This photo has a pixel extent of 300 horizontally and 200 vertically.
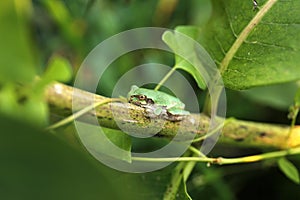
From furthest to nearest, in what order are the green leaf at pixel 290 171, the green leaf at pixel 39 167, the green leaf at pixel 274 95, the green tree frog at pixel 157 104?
the green leaf at pixel 274 95
the green leaf at pixel 290 171
the green tree frog at pixel 157 104
the green leaf at pixel 39 167

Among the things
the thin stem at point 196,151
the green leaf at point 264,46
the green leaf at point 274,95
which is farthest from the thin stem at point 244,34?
the green leaf at point 274,95

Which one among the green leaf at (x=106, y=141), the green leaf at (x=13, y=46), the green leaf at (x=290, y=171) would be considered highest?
the green leaf at (x=13, y=46)

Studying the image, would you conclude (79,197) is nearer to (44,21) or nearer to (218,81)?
(218,81)

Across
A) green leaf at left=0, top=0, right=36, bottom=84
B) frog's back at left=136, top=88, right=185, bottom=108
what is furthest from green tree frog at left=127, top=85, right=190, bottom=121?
green leaf at left=0, top=0, right=36, bottom=84

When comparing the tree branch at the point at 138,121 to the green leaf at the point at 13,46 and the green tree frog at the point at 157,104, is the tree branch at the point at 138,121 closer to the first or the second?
the green tree frog at the point at 157,104

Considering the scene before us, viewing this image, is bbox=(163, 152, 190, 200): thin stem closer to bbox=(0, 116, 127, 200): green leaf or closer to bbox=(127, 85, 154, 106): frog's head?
bbox=(127, 85, 154, 106): frog's head

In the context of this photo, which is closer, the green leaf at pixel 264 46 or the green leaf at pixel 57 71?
the green leaf at pixel 57 71

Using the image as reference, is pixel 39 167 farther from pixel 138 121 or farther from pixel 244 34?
pixel 244 34

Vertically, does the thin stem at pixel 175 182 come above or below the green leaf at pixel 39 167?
below

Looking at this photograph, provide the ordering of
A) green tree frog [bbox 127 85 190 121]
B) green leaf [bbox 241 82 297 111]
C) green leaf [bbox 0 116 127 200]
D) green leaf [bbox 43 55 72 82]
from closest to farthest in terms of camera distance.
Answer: green leaf [bbox 0 116 127 200] < green leaf [bbox 43 55 72 82] < green tree frog [bbox 127 85 190 121] < green leaf [bbox 241 82 297 111]
